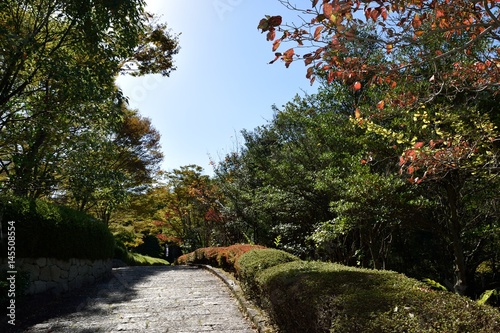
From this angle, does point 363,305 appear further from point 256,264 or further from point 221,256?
point 221,256

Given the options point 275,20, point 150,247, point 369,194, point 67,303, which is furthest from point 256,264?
point 150,247

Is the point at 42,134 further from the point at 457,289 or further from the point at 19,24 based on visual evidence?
the point at 457,289

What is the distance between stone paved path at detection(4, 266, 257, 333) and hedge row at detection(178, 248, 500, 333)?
3.60 ft

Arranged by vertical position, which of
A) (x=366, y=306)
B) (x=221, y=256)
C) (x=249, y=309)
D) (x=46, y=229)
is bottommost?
(x=249, y=309)

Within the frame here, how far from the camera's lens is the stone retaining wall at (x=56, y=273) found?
620 centimetres

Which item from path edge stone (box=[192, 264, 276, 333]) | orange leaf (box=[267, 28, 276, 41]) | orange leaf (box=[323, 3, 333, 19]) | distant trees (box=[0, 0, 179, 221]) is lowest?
path edge stone (box=[192, 264, 276, 333])

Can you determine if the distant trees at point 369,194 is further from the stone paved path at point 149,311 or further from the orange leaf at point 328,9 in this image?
the stone paved path at point 149,311

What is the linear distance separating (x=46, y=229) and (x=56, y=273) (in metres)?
1.02

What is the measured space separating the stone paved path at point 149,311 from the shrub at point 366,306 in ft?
4.21

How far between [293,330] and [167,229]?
20622 millimetres

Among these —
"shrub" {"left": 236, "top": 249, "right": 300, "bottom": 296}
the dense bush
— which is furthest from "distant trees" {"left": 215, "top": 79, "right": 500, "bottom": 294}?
"shrub" {"left": 236, "top": 249, "right": 300, "bottom": 296}

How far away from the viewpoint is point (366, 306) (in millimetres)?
2807

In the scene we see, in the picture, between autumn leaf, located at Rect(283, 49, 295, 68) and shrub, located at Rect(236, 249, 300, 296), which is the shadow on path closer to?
shrub, located at Rect(236, 249, 300, 296)

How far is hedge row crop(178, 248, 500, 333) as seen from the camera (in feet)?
7.94
